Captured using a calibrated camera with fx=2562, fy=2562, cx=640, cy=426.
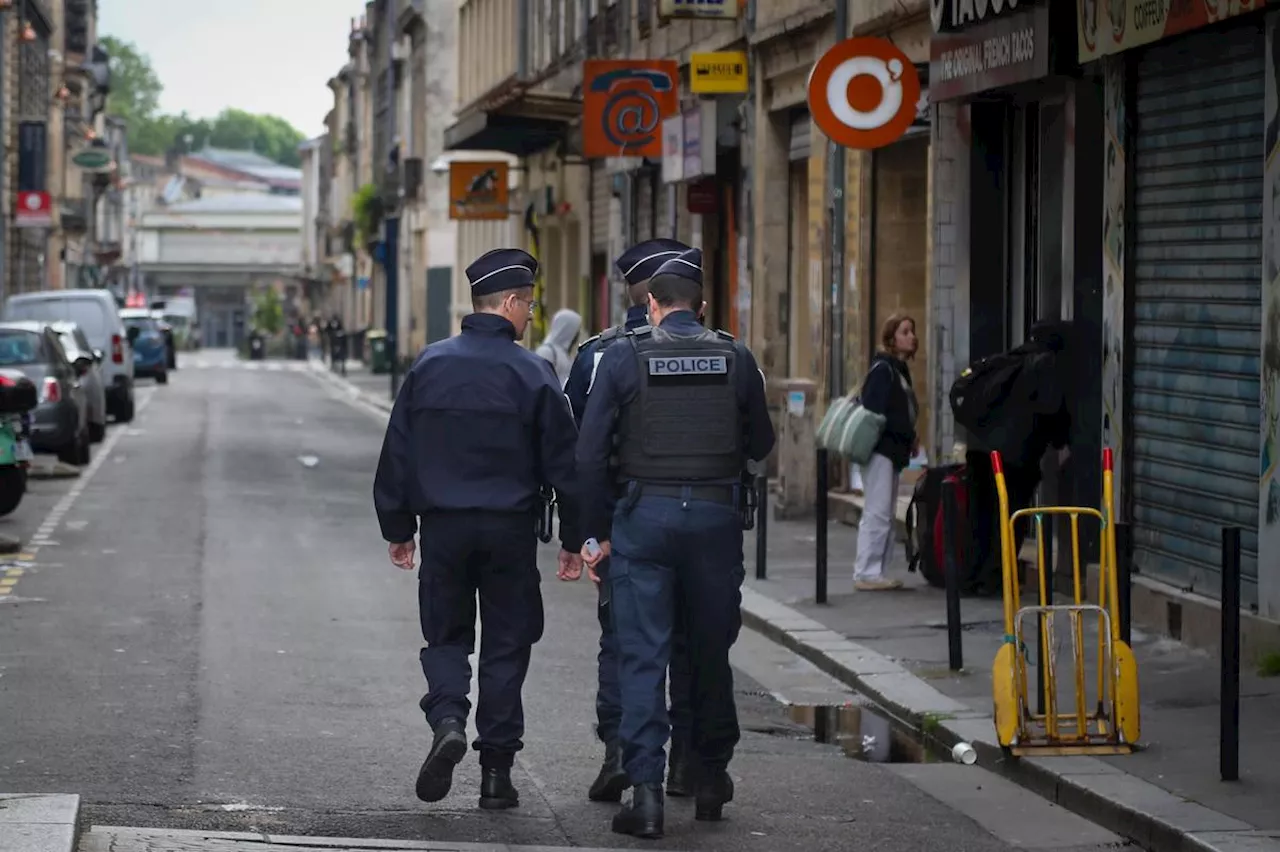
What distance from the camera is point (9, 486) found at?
19938 mm

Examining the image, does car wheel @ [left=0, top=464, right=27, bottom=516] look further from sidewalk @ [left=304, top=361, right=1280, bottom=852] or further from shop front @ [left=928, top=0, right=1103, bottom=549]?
shop front @ [left=928, top=0, right=1103, bottom=549]

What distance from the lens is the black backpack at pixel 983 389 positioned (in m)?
14.3

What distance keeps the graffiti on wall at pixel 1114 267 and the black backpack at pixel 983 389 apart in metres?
0.52

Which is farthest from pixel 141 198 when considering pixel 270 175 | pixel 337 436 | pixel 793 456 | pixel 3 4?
pixel 793 456

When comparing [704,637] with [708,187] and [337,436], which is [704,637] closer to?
[708,187]

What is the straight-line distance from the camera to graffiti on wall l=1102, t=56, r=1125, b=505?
14.0 metres

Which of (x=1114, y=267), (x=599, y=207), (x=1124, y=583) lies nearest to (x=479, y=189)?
(x=599, y=207)

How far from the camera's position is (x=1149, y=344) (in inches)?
544

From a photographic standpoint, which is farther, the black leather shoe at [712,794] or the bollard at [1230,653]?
the bollard at [1230,653]

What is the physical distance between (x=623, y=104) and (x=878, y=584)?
10.9 metres

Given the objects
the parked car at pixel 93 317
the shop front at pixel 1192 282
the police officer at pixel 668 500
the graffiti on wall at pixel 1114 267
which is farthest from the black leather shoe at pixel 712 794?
the parked car at pixel 93 317

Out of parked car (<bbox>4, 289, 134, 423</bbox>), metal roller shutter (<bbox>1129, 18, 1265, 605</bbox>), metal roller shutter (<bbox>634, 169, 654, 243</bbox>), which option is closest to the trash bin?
parked car (<bbox>4, 289, 134, 423</bbox>)

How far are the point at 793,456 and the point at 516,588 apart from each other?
40.3 feet

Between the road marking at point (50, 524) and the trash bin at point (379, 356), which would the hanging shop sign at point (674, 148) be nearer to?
the road marking at point (50, 524)
